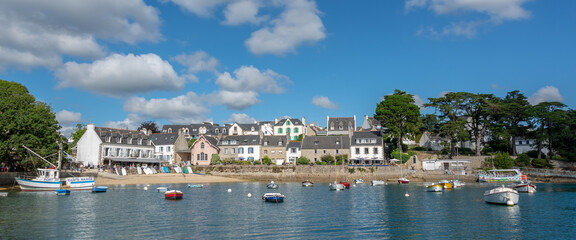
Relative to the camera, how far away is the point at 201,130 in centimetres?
11131

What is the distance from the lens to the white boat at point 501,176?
64.1m

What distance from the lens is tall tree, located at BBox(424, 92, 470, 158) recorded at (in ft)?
241

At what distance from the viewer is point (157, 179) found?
214 feet

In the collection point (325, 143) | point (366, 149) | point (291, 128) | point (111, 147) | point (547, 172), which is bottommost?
point (547, 172)

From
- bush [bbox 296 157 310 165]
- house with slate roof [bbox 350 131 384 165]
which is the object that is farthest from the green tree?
house with slate roof [bbox 350 131 384 165]

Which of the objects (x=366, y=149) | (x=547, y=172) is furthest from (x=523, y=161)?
(x=366, y=149)

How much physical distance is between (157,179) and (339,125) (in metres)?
52.2

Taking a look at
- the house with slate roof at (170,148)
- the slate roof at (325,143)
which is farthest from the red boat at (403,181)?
the house with slate roof at (170,148)

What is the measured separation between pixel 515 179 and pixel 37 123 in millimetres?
72019

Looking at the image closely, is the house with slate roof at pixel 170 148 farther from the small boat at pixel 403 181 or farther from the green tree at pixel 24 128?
the small boat at pixel 403 181

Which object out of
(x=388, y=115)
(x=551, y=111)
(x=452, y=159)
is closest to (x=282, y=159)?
(x=388, y=115)

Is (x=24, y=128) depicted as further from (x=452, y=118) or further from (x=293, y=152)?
(x=452, y=118)

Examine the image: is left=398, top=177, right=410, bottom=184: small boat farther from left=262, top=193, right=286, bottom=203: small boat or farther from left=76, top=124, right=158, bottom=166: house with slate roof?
left=76, top=124, right=158, bottom=166: house with slate roof

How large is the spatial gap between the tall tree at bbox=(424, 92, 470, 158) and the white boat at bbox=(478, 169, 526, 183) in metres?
8.18
